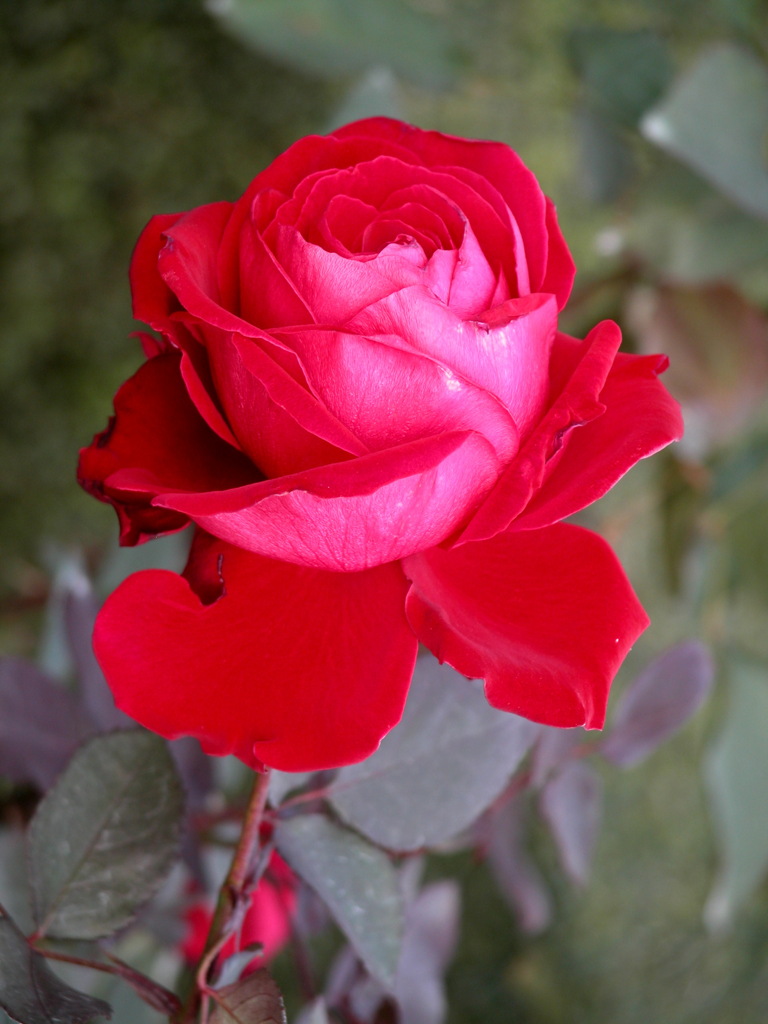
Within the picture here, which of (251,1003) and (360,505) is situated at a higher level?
(360,505)

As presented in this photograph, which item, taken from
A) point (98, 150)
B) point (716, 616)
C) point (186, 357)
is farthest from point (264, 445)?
point (98, 150)

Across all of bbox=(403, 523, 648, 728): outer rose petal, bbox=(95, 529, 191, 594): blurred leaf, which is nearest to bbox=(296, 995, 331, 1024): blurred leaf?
bbox=(403, 523, 648, 728): outer rose petal

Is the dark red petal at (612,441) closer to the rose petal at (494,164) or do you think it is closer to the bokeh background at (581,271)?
the rose petal at (494,164)

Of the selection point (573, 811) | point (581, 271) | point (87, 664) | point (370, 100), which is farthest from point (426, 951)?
point (581, 271)

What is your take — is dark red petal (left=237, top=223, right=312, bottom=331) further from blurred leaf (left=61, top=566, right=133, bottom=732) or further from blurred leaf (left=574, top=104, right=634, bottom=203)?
blurred leaf (left=574, top=104, right=634, bottom=203)

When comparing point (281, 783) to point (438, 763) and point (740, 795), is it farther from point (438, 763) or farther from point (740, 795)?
point (740, 795)

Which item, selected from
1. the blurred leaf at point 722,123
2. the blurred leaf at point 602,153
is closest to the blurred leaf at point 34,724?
the blurred leaf at point 722,123
